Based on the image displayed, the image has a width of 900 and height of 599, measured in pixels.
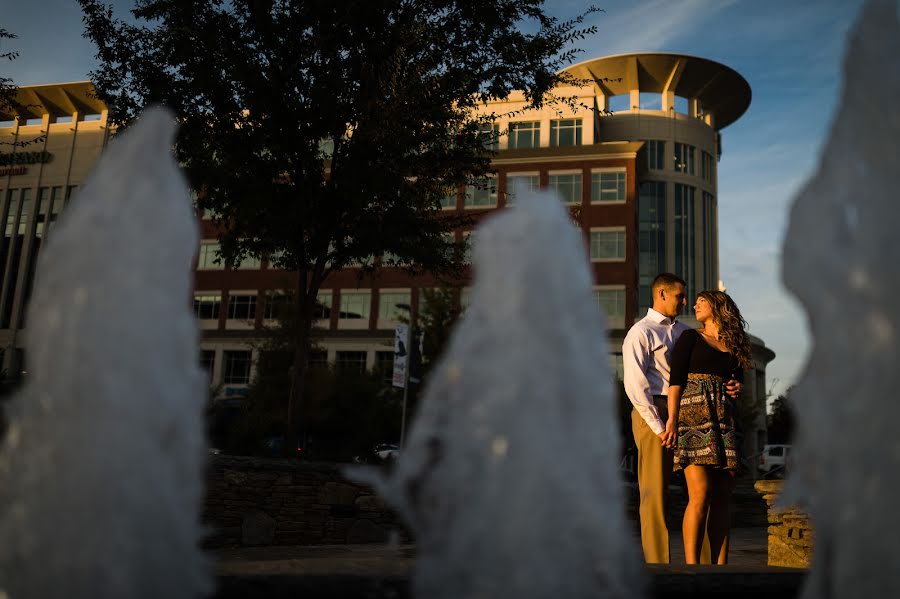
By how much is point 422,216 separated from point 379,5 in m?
2.47

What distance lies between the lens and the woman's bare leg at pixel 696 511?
4.21 meters

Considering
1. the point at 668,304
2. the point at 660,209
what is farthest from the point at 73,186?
the point at 668,304

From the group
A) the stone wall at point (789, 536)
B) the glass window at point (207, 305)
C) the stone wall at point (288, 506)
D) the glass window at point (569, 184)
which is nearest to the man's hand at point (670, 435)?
the stone wall at point (789, 536)

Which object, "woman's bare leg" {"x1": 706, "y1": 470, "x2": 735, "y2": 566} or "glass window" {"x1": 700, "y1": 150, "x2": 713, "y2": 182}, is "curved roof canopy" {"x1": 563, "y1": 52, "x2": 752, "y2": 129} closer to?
"glass window" {"x1": 700, "y1": 150, "x2": 713, "y2": 182}

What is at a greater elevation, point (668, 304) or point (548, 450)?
point (668, 304)

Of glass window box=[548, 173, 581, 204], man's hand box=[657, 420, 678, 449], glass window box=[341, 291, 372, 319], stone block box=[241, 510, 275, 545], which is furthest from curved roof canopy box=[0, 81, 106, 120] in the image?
man's hand box=[657, 420, 678, 449]

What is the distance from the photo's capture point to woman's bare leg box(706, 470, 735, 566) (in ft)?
14.6

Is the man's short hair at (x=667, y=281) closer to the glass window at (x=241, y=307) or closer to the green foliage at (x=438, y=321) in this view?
the green foliage at (x=438, y=321)

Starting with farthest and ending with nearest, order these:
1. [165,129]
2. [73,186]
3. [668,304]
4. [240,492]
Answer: [73,186] < [240,492] < [668,304] < [165,129]

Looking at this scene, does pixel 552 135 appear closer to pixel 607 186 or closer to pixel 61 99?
pixel 607 186

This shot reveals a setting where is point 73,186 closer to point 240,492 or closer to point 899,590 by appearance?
point 240,492

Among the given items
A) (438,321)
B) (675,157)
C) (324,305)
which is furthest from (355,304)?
(675,157)

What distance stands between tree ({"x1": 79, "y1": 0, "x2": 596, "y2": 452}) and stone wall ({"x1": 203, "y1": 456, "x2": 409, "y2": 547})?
0.95 m

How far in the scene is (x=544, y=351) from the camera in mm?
1862
